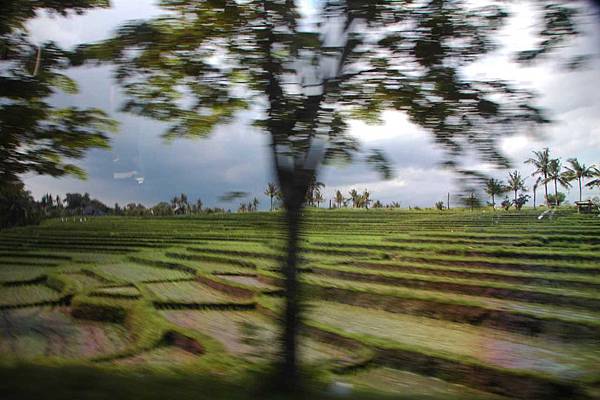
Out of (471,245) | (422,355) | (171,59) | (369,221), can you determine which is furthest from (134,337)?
(369,221)

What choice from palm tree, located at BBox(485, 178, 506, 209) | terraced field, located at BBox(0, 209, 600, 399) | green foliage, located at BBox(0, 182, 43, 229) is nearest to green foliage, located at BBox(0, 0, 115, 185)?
green foliage, located at BBox(0, 182, 43, 229)

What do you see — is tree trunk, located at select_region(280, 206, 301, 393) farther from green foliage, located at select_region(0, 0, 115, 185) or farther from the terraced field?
green foliage, located at select_region(0, 0, 115, 185)

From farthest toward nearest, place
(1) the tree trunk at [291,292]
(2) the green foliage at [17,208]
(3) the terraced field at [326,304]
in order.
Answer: (2) the green foliage at [17,208], (3) the terraced field at [326,304], (1) the tree trunk at [291,292]

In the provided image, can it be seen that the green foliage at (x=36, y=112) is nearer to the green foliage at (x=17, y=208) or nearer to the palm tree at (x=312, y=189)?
the green foliage at (x=17, y=208)

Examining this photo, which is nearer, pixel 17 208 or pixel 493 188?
pixel 493 188

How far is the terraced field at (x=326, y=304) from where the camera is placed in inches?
166

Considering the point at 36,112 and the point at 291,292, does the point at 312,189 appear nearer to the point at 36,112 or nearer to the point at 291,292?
the point at 291,292

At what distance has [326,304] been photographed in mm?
8898

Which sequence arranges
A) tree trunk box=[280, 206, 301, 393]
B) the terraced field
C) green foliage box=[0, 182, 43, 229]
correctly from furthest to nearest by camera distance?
green foliage box=[0, 182, 43, 229] < the terraced field < tree trunk box=[280, 206, 301, 393]

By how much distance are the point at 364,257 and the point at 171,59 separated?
10278 millimetres

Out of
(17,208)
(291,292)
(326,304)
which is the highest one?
(17,208)

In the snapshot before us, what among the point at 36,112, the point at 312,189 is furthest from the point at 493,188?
the point at 36,112

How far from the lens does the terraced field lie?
13.9 feet

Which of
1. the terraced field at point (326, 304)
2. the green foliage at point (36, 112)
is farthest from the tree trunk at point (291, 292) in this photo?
the green foliage at point (36, 112)
